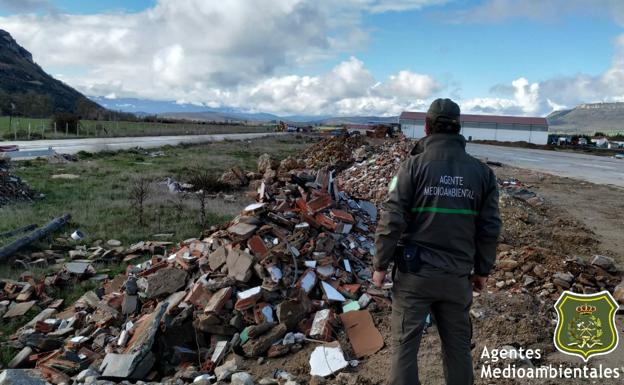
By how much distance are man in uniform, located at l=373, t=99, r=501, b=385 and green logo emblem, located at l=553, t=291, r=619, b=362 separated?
1674mm

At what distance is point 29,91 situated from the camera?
282 feet

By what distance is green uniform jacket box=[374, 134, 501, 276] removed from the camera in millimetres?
2883

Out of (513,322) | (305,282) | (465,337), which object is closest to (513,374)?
(513,322)

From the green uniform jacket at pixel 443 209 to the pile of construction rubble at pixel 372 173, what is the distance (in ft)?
31.4

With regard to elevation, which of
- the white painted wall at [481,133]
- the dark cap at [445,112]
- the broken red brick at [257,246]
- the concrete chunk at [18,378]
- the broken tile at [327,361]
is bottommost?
the concrete chunk at [18,378]

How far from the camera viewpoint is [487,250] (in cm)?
300

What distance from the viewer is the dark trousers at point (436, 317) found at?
113 inches

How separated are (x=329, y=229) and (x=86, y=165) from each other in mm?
15592

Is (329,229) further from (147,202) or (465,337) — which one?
(147,202)

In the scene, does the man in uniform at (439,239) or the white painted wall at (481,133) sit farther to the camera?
the white painted wall at (481,133)

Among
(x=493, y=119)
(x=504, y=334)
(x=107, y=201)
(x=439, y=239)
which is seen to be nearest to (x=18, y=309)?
(x=439, y=239)

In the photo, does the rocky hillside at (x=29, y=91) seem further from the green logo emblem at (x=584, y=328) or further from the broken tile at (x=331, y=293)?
the green logo emblem at (x=584, y=328)

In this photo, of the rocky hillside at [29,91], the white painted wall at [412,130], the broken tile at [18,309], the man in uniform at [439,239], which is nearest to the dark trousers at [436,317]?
the man in uniform at [439,239]

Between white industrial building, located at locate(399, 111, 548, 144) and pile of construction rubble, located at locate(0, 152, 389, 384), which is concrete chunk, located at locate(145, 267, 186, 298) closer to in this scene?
pile of construction rubble, located at locate(0, 152, 389, 384)
